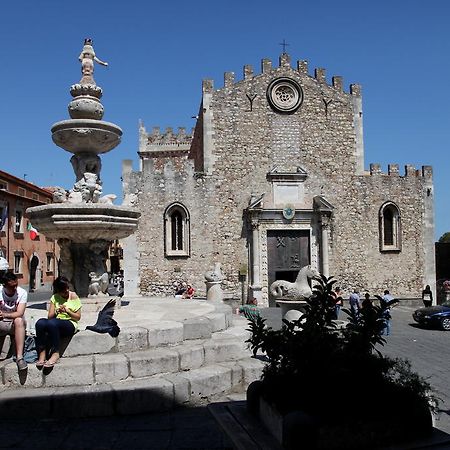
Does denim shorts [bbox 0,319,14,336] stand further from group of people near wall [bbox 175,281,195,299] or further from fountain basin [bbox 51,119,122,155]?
group of people near wall [bbox 175,281,195,299]

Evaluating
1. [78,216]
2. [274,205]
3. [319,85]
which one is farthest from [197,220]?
[78,216]

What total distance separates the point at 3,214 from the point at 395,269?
917 inches

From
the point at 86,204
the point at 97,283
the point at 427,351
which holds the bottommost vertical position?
the point at 427,351

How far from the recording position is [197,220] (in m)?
22.0

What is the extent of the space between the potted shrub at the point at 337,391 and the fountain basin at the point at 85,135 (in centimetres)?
543

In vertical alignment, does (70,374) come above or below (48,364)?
below

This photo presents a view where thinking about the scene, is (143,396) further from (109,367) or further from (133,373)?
(109,367)

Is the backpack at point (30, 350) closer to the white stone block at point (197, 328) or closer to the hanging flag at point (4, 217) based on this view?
the white stone block at point (197, 328)

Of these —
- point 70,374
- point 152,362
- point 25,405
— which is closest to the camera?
point 25,405

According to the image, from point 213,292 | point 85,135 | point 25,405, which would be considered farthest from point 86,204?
point 213,292

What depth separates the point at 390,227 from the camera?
24.0 metres

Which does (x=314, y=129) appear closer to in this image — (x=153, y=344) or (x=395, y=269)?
(x=395, y=269)

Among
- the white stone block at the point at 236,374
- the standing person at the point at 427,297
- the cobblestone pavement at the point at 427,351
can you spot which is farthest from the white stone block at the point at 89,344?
the standing person at the point at 427,297

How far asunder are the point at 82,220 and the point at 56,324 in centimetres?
216
